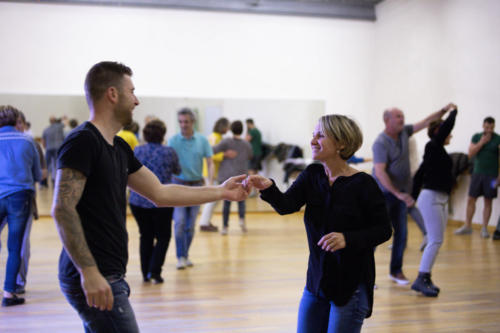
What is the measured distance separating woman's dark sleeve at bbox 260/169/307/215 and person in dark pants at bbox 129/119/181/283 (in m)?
2.78

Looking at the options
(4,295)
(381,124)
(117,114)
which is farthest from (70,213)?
(381,124)

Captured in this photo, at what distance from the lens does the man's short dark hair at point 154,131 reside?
4938 millimetres

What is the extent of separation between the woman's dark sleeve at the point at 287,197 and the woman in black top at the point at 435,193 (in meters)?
2.55

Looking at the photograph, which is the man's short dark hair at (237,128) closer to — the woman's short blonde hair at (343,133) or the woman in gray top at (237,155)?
the woman in gray top at (237,155)

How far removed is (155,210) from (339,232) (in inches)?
123

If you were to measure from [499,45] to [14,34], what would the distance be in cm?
864

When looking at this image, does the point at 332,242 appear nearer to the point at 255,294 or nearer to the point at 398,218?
the point at 255,294

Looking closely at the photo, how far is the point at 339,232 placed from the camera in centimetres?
209

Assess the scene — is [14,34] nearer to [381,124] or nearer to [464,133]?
[381,124]

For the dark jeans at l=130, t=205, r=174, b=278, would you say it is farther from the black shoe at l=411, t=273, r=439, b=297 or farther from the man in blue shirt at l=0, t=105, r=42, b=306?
the black shoe at l=411, t=273, r=439, b=297

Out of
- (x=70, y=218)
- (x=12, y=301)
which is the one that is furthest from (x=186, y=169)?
(x=70, y=218)

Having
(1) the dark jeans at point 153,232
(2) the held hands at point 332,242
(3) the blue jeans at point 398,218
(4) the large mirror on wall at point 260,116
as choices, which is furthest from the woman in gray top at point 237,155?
(2) the held hands at point 332,242

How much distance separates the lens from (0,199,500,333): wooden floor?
12.5ft

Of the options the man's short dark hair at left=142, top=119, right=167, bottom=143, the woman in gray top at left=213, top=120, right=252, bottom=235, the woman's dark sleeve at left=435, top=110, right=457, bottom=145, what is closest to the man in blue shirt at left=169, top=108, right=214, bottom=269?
the man's short dark hair at left=142, top=119, right=167, bottom=143
